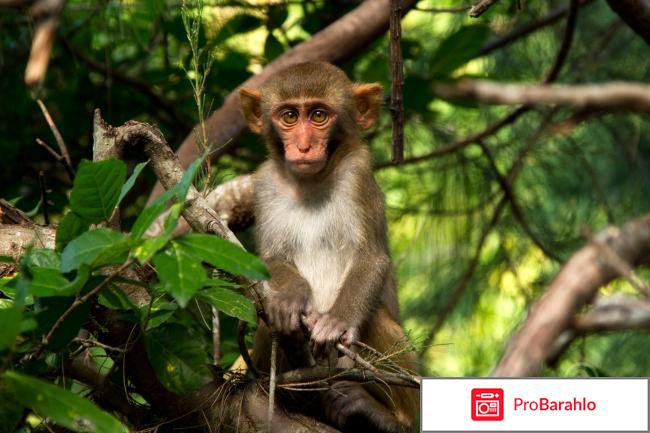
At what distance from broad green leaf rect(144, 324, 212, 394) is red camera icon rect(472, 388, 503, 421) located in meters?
1.36

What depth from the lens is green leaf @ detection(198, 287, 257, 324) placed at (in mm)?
3734

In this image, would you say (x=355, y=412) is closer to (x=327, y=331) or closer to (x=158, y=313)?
(x=327, y=331)

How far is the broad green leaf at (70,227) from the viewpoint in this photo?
3748 mm

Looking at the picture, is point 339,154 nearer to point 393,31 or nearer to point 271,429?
point 393,31

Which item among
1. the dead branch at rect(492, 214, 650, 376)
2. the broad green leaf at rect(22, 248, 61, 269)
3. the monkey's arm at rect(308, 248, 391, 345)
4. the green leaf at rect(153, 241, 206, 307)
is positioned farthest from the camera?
the monkey's arm at rect(308, 248, 391, 345)

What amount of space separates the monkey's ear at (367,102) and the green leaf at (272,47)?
123 cm

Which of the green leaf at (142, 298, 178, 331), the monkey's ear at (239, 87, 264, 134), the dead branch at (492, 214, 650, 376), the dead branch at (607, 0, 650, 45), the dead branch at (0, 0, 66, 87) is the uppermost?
the dead branch at (607, 0, 650, 45)

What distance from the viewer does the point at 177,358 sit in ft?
13.5

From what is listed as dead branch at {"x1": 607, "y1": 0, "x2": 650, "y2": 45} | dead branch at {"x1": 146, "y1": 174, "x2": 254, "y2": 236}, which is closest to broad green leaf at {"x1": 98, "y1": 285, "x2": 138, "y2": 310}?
dead branch at {"x1": 146, "y1": 174, "x2": 254, "y2": 236}

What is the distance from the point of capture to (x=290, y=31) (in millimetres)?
8312

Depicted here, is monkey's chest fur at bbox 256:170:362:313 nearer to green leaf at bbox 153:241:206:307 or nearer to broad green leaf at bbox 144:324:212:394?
broad green leaf at bbox 144:324:212:394

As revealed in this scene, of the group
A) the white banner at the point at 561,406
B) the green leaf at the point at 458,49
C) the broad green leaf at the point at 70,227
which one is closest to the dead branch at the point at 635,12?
the green leaf at the point at 458,49

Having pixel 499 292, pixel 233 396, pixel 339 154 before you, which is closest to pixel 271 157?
pixel 339 154

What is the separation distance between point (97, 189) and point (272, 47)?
3.91m
